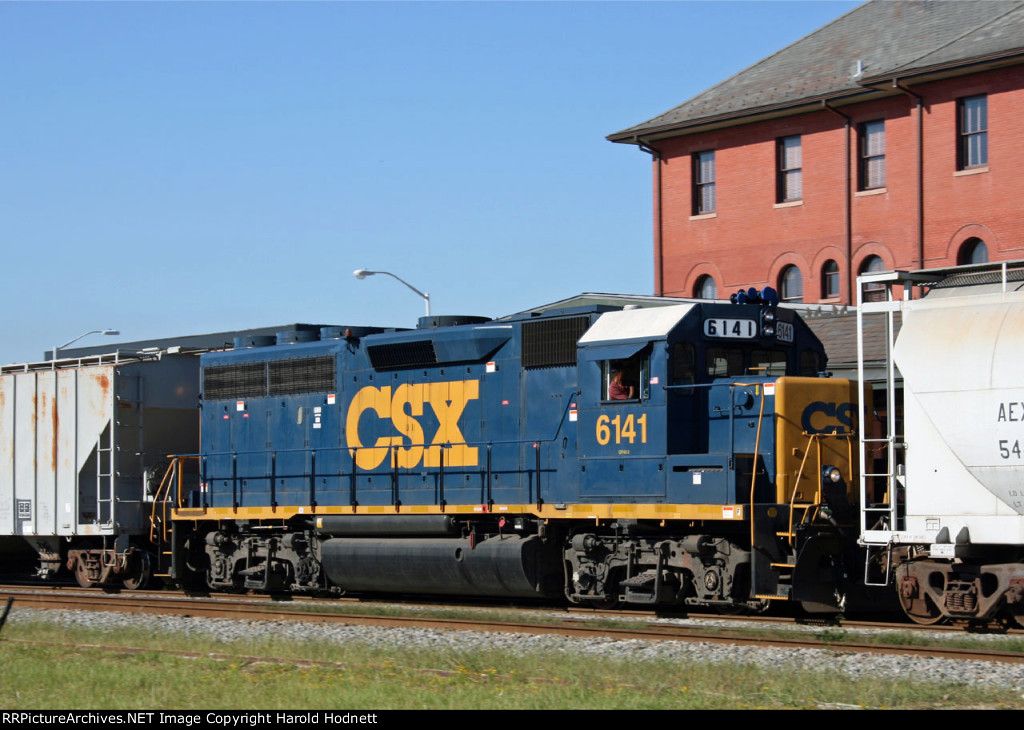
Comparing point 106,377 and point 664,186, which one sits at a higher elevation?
point 664,186

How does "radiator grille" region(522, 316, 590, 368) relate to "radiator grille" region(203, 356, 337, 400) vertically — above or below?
above

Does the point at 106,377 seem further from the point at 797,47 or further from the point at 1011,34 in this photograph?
the point at 797,47

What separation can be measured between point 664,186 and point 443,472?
27.0m

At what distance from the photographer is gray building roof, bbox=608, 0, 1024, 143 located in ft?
116

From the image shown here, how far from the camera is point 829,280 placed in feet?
130

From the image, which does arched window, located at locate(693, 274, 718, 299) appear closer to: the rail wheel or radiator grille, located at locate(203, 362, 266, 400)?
radiator grille, located at locate(203, 362, 266, 400)

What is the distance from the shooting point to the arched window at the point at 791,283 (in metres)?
40.3

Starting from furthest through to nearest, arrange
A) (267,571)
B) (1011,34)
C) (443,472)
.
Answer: (1011,34)
(267,571)
(443,472)

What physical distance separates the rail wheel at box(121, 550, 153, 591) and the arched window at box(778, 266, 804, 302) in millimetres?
24494

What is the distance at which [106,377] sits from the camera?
21.6 m

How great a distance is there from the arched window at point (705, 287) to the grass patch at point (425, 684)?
31.0 meters

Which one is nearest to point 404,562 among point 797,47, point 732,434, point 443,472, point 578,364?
point 443,472

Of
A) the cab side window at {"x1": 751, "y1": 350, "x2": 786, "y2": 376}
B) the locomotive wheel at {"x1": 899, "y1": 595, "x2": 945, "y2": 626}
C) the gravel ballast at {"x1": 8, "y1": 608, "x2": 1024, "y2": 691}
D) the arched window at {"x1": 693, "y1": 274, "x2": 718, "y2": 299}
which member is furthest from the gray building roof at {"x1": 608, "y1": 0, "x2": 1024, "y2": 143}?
the gravel ballast at {"x1": 8, "y1": 608, "x2": 1024, "y2": 691}

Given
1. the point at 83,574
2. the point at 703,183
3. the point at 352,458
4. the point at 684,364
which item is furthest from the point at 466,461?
the point at 703,183
